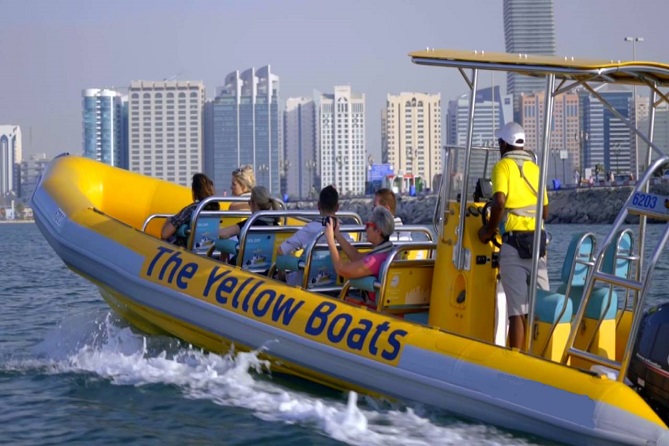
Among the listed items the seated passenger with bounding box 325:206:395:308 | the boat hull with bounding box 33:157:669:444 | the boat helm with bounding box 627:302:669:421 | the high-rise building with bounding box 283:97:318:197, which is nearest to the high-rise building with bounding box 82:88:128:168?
the high-rise building with bounding box 283:97:318:197

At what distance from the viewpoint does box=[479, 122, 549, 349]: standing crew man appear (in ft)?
21.4

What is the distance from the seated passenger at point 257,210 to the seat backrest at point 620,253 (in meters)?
2.96

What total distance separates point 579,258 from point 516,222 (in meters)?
0.46

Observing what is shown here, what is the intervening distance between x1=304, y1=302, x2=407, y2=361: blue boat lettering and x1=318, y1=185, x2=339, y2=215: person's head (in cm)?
91

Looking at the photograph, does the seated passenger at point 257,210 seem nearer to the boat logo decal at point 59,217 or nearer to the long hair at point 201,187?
the long hair at point 201,187

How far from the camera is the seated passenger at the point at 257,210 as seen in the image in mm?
8492

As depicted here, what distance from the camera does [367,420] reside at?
648 centimetres

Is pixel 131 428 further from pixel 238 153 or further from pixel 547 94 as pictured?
pixel 238 153

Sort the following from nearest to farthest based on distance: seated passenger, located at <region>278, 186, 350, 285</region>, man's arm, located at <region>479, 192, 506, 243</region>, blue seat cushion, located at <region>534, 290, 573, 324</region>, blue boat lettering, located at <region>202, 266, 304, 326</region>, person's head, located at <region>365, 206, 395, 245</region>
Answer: man's arm, located at <region>479, 192, 506, 243</region> < blue seat cushion, located at <region>534, 290, 573, 324</region> < blue boat lettering, located at <region>202, 266, 304, 326</region> < person's head, located at <region>365, 206, 395, 245</region> < seated passenger, located at <region>278, 186, 350, 285</region>

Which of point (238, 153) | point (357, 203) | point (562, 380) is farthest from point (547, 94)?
point (238, 153)

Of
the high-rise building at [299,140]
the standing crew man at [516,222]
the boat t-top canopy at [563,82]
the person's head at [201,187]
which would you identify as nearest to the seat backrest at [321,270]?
the boat t-top canopy at [563,82]

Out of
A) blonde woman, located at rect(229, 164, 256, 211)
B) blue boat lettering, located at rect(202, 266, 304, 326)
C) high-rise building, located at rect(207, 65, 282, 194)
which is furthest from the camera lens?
high-rise building, located at rect(207, 65, 282, 194)

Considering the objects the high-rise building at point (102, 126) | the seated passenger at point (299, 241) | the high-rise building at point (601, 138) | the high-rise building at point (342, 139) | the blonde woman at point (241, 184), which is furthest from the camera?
the high-rise building at point (342, 139)

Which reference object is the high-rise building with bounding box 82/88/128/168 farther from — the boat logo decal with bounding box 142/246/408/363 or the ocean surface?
the boat logo decal with bounding box 142/246/408/363
